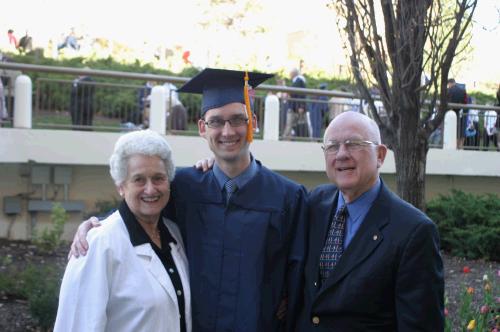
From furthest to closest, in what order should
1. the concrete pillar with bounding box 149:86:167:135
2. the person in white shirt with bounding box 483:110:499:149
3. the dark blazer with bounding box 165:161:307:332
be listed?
the person in white shirt with bounding box 483:110:499:149 < the concrete pillar with bounding box 149:86:167:135 < the dark blazer with bounding box 165:161:307:332

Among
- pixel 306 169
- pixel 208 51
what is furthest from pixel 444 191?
pixel 208 51

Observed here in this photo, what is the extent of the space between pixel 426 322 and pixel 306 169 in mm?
11084

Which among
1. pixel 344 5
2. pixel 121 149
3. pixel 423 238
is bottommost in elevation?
pixel 423 238

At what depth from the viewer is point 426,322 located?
3.24m

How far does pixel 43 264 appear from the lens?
10211 millimetres

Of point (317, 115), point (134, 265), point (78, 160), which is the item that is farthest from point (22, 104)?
point (134, 265)

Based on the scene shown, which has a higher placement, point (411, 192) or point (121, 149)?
point (121, 149)

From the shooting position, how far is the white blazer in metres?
3.31

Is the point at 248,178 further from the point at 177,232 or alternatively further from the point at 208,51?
the point at 208,51

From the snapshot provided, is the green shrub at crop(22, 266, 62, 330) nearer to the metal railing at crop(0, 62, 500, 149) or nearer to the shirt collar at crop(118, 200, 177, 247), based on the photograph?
the shirt collar at crop(118, 200, 177, 247)

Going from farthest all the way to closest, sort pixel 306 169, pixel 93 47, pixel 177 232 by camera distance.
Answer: pixel 93 47 → pixel 306 169 → pixel 177 232

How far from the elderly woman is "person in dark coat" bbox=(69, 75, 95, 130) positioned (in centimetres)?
926

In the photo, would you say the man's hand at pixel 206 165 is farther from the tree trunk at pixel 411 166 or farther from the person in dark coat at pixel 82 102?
the person in dark coat at pixel 82 102

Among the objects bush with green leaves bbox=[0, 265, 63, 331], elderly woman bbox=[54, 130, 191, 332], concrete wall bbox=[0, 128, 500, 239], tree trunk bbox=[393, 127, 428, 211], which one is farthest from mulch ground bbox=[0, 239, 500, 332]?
elderly woman bbox=[54, 130, 191, 332]
